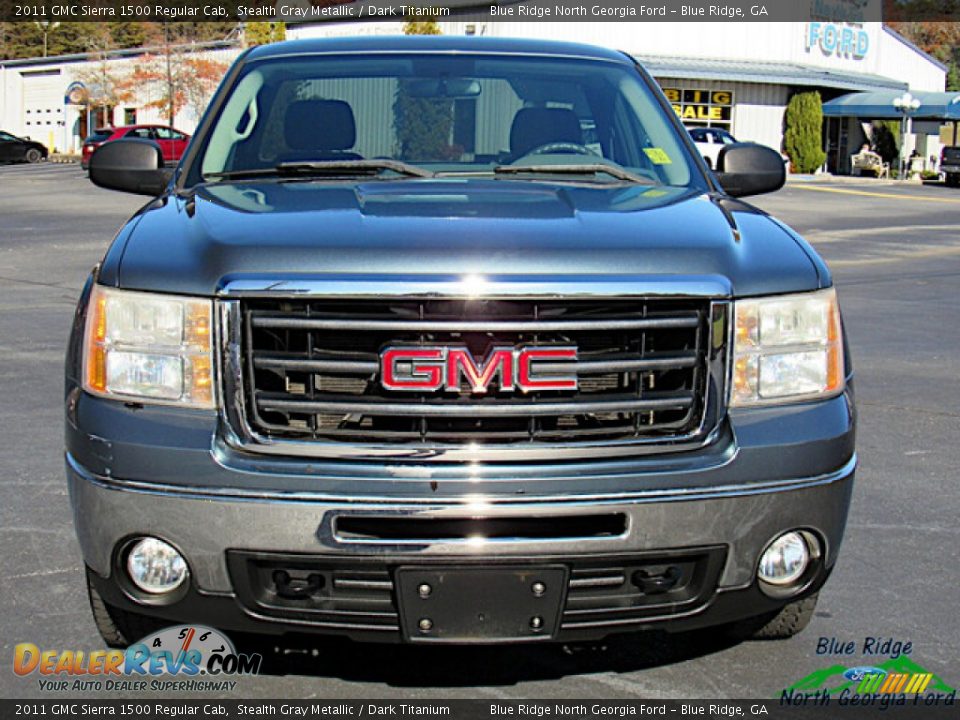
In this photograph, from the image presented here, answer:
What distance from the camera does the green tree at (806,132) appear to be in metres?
51.1

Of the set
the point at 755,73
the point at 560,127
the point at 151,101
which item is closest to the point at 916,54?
the point at 755,73

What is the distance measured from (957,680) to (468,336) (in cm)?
171

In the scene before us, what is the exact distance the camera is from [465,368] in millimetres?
3182

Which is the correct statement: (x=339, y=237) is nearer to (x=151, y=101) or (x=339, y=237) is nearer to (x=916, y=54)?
(x=151, y=101)

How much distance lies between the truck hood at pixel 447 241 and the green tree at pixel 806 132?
1935 inches

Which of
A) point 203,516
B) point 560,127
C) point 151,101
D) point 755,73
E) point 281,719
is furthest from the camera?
point 151,101

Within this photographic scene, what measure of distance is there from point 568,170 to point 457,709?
186cm

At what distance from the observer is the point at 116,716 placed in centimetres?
349

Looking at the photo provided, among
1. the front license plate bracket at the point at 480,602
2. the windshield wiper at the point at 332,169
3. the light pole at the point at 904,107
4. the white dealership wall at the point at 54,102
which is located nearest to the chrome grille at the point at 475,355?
the front license plate bracket at the point at 480,602

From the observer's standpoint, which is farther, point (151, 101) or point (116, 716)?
point (151, 101)

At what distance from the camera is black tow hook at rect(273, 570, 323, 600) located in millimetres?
3207

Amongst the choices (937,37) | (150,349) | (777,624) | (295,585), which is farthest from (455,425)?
(937,37)

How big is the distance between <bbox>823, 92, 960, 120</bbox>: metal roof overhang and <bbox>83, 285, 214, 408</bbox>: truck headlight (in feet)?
163

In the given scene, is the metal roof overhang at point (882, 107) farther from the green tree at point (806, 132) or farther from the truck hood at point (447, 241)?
the truck hood at point (447, 241)
